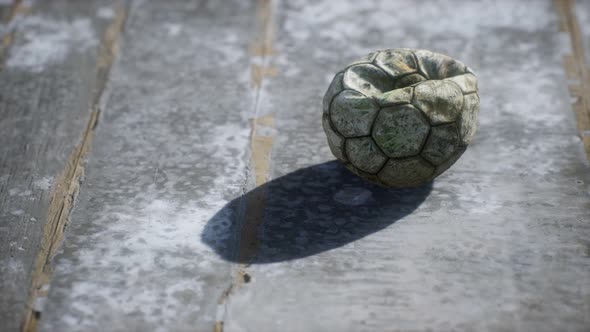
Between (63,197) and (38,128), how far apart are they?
677 mm

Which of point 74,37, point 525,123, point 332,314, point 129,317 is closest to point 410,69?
point 525,123

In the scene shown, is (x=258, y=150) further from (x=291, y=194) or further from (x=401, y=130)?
(x=401, y=130)

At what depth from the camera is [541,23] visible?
537 cm

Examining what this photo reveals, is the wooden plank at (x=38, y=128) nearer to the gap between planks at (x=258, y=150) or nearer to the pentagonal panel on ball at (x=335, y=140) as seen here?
the gap between planks at (x=258, y=150)

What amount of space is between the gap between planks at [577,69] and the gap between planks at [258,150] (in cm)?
171

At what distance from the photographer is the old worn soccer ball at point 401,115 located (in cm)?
369

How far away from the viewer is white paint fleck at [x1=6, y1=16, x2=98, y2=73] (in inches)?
201

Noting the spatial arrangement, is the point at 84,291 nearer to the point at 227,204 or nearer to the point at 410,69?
the point at 227,204

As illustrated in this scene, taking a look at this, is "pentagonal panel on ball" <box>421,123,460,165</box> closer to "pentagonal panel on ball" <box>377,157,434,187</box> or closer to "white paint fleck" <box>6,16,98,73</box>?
"pentagonal panel on ball" <box>377,157,434,187</box>

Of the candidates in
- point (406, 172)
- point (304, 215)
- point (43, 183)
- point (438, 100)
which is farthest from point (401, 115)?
point (43, 183)

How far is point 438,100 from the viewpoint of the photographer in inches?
145

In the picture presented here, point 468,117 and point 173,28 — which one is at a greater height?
point 468,117

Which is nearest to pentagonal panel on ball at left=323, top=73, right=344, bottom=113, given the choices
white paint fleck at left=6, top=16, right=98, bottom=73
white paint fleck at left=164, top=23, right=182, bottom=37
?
white paint fleck at left=164, top=23, right=182, bottom=37

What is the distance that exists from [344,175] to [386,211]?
349mm
